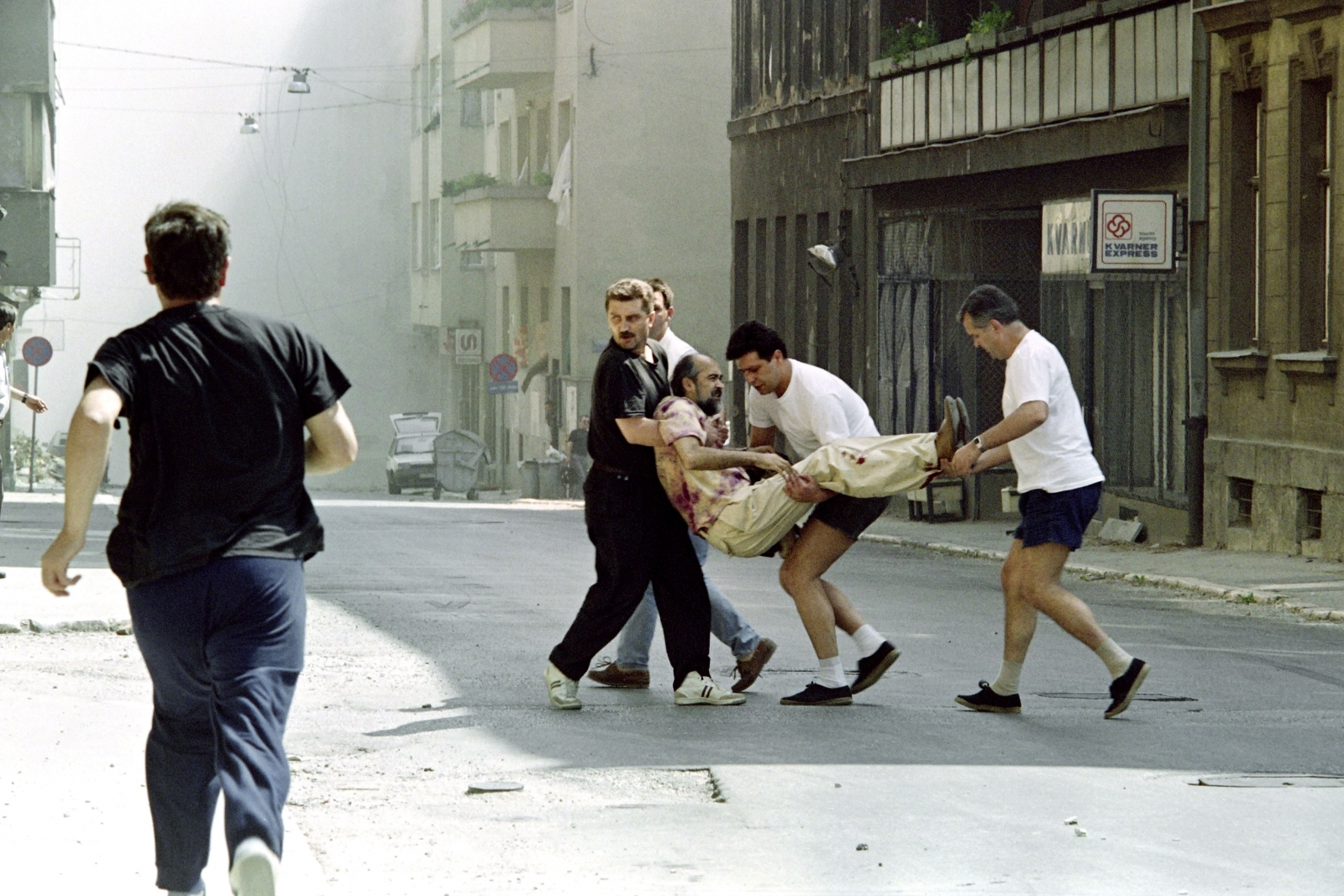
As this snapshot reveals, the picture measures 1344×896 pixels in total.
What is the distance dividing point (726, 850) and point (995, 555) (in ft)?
47.9

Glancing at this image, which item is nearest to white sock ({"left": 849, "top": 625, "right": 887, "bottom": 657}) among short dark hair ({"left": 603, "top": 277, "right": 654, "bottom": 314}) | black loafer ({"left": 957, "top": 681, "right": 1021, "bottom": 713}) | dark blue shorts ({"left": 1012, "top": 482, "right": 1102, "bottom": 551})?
black loafer ({"left": 957, "top": 681, "right": 1021, "bottom": 713})

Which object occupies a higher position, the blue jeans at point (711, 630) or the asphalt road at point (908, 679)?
the blue jeans at point (711, 630)

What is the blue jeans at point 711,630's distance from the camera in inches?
411

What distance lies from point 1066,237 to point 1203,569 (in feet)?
22.0

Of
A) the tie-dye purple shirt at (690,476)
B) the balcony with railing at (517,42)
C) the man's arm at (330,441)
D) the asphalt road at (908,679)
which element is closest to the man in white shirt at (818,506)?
the asphalt road at (908,679)

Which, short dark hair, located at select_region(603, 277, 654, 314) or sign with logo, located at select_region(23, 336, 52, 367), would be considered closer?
short dark hair, located at select_region(603, 277, 654, 314)

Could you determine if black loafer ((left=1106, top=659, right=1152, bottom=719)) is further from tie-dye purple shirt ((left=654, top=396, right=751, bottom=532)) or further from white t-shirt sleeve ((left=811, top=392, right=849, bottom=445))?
tie-dye purple shirt ((left=654, top=396, right=751, bottom=532))

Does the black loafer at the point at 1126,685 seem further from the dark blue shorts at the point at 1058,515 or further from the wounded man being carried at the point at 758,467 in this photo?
the wounded man being carried at the point at 758,467

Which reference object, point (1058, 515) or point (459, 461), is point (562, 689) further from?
point (459, 461)

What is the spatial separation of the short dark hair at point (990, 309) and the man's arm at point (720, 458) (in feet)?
3.16

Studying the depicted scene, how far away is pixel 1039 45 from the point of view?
994 inches

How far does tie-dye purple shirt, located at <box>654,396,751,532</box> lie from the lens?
9453 mm

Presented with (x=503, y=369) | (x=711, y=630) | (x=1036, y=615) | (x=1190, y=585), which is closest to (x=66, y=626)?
(x=711, y=630)

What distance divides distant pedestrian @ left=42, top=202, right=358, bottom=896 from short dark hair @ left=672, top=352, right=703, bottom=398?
405 cm
